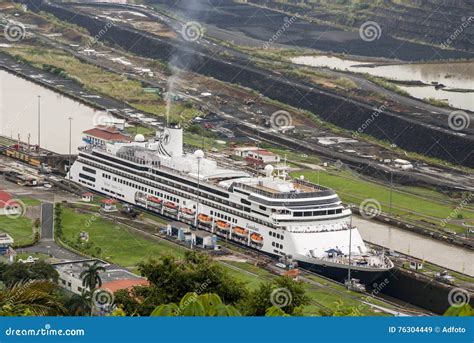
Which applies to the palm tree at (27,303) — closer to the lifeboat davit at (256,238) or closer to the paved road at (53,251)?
the paved road at (53,251)

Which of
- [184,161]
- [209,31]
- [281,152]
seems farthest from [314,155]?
[209,31]

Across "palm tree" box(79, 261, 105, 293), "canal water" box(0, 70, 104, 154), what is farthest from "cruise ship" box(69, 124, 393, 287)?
"palm tree" box(79, 261, 105, 293)

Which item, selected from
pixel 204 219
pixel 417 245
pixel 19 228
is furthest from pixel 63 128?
pixel 417 245

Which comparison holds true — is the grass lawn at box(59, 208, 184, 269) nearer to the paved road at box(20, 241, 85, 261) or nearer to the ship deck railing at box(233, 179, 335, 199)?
the paved road at box(20, 241, 85, 261)

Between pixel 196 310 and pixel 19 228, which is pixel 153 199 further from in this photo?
pixel 196 310

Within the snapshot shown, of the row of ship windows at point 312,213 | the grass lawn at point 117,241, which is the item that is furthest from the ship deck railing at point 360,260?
the grass lawn at point 117,241

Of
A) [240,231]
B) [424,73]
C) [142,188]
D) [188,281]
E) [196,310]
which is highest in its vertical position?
[196,310]
